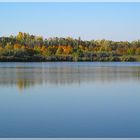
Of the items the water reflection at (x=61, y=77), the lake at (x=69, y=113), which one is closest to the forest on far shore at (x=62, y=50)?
the water reflection at (x=61, y=77)

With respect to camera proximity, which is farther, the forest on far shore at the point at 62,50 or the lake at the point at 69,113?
the forest on far shore at the point at 62,50

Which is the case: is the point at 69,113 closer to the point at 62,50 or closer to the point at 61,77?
the point at 61,77

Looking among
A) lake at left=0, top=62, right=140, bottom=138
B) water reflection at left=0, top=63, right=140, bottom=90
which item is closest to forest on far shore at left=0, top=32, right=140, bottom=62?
water reflection at left=0, top=63, right=140, bottom=90

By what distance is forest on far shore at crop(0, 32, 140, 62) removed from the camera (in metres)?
44.6

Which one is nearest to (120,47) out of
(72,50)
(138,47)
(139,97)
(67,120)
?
(138,47)

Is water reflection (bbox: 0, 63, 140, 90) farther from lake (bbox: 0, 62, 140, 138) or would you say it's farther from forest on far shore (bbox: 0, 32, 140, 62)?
forest on far shore (bbox: 0, 32, 140, 62)

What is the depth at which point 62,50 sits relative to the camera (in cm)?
4894

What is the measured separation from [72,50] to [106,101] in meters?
40.0

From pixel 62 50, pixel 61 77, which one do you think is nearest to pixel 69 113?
pixel 61 77

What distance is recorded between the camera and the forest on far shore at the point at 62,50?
146 feet

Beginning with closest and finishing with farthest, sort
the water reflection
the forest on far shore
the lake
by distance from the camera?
the lake → the water reflection → the forest on far shore

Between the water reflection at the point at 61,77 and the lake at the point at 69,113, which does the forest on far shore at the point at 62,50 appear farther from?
the lake at the point at 69,113

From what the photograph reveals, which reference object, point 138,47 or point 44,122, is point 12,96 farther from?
point 138,47

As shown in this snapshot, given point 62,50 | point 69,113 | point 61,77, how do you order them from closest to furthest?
point 69,113
point 61,77
point 62,50
